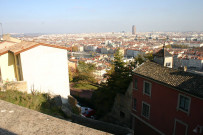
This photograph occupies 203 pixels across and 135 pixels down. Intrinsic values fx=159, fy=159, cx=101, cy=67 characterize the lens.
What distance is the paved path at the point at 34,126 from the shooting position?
7.83 ft

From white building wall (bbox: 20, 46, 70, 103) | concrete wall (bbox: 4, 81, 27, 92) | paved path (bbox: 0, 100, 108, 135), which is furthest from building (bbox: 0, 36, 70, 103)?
paved path (bbox: 0, 100, 108, 135)

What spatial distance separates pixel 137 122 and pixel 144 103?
6.53 feet

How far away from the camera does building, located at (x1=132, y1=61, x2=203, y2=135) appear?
26.7 feet

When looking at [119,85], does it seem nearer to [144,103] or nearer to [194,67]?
[144,103]

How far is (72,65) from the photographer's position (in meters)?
33.5

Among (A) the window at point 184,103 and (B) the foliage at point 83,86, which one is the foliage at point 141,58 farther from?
(B) the foliage at point 83,86

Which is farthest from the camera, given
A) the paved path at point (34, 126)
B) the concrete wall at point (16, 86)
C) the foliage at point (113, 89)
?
the foliage at point (113, 89)

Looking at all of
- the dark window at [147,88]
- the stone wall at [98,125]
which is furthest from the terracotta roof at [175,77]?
the stone wall at [98,125]

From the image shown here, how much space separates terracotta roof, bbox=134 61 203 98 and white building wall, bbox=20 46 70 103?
215 inches

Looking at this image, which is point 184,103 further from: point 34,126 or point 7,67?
point 7,67

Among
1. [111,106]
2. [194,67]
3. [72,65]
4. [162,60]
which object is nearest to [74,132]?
[162,60]

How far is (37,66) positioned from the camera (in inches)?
407

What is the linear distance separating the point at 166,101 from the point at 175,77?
5.11 ft

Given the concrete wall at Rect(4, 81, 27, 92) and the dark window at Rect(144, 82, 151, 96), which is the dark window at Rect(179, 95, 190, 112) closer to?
the dark window at Rect(144, 82, 151, 96)
